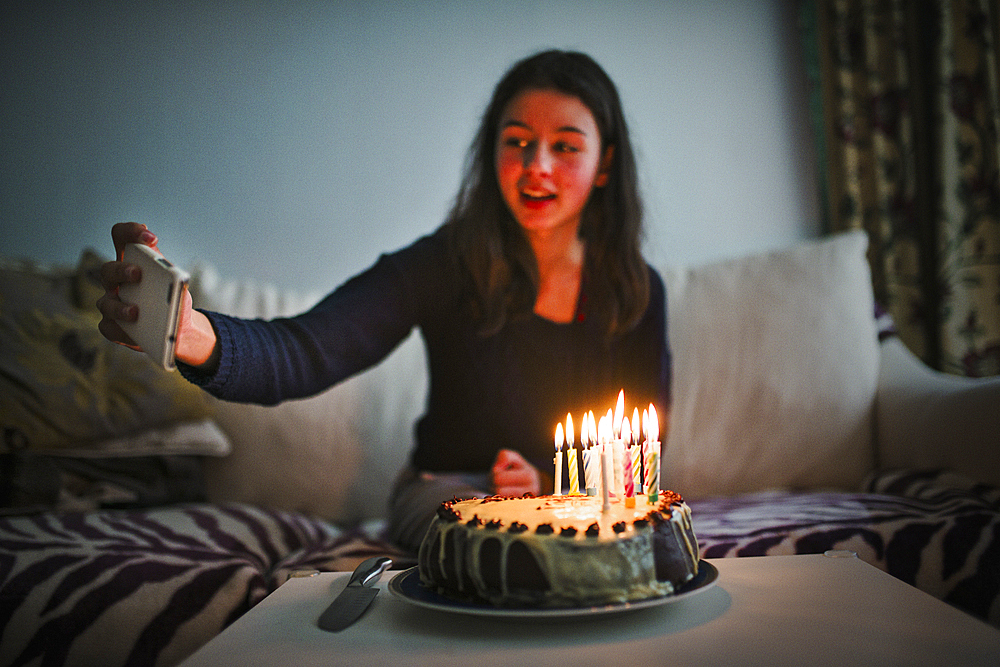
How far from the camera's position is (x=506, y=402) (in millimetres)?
1501

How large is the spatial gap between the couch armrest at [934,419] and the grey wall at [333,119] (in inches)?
31.0

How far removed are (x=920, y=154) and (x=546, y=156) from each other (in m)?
1.35

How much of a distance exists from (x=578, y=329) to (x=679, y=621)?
3.32ft

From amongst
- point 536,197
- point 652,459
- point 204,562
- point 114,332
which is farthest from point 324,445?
point 652,459

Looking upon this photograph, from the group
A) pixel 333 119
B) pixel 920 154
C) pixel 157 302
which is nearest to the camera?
pixel 157 302

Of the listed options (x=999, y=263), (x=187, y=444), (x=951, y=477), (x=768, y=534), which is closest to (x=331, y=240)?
(x=187, y=444)

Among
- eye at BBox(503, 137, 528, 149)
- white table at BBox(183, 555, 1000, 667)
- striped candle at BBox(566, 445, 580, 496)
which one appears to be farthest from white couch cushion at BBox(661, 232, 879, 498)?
white table at BBox(183, 555, 1000, 667)

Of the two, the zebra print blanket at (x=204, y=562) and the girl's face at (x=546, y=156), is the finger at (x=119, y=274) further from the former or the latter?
the girl's face at (x=546, y=156)

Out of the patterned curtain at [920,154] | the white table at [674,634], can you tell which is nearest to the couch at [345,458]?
the patterned curtain at [920,154]

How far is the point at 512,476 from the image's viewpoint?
3.96 ft

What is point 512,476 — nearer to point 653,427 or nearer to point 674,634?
point 653,427

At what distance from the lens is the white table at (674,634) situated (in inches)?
19.3

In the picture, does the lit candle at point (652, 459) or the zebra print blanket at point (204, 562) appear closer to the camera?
the lit candle at point (652, 459)

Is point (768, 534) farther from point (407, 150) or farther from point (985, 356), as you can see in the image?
point (407, 150)
